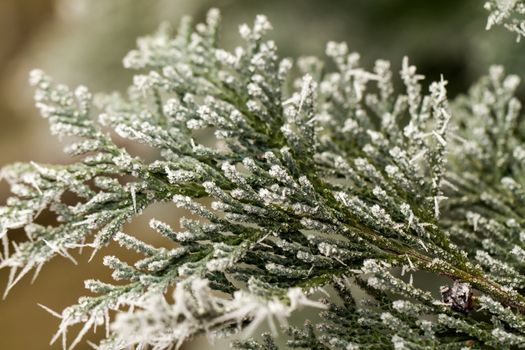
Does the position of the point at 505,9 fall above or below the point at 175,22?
below

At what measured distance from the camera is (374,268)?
0.82 m

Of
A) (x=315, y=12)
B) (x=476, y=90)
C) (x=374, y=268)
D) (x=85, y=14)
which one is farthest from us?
(x=85, y=14)

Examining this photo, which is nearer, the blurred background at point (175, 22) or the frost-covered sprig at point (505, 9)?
the frost-covered sprig at point (505, 9)

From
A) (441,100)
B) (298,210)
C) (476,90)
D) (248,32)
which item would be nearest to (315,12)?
(476,90)

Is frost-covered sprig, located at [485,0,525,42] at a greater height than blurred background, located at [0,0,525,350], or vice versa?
blurred background, located at [0,0,525,350]

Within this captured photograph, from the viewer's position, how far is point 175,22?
7.64ft

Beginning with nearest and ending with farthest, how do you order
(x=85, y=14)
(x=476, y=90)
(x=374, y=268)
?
(x=374, y=268)
(x=476, y=90)
(x=85, y=14)

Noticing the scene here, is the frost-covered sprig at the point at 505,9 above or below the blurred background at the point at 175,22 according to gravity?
below

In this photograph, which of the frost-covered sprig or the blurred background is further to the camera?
the blurred background

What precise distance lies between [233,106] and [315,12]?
1260mm

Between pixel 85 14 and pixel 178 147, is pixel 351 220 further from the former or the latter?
pixel 85 14

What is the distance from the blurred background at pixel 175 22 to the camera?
195cm

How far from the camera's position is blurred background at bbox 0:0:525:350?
195cm

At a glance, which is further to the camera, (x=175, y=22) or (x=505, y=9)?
(x=175, y=22)
